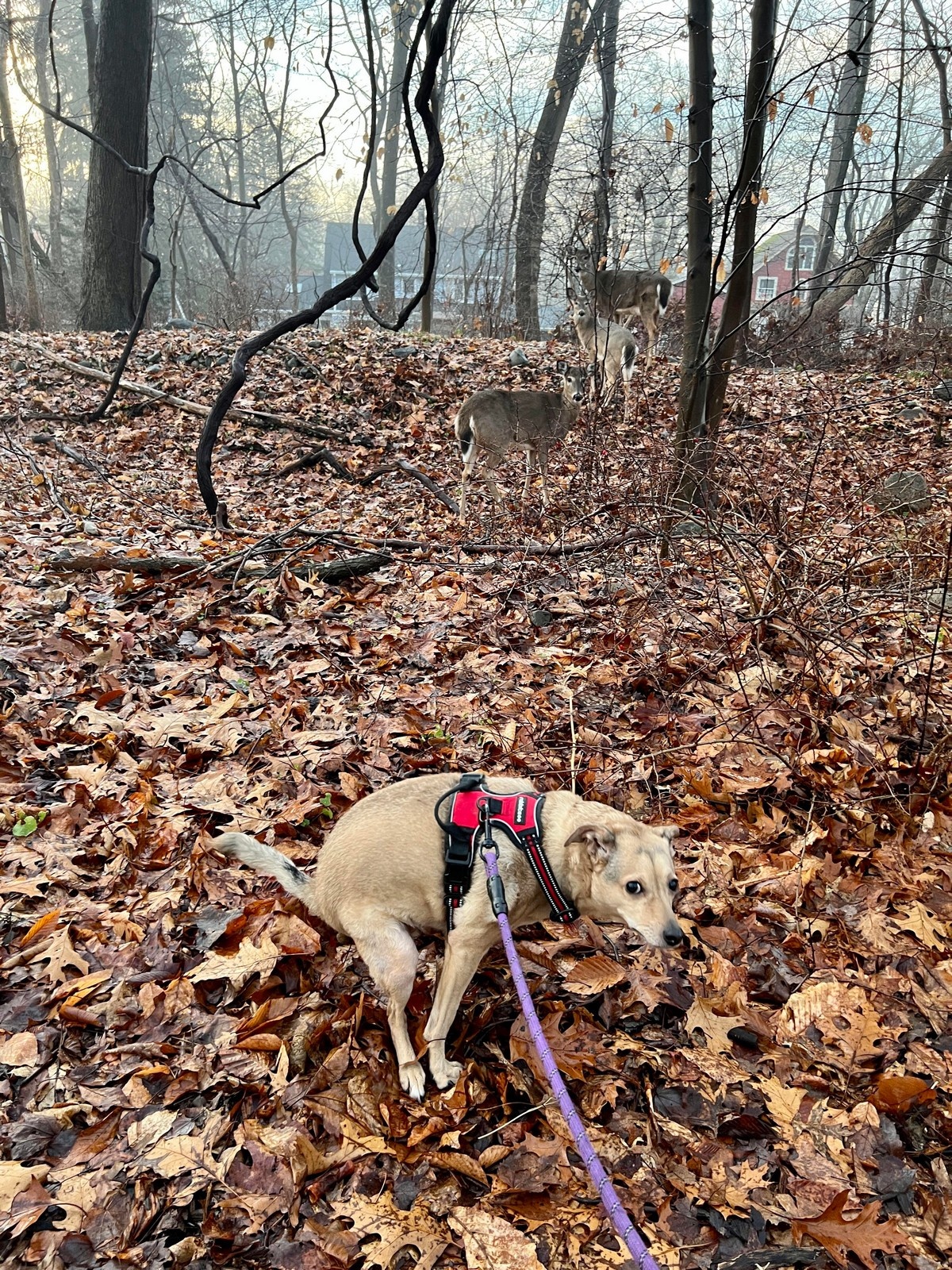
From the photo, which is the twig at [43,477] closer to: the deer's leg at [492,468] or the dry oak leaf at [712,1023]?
the deer's leg at [492,468]

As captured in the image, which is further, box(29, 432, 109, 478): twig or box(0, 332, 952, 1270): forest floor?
box(29, 432, 109, 478): twig

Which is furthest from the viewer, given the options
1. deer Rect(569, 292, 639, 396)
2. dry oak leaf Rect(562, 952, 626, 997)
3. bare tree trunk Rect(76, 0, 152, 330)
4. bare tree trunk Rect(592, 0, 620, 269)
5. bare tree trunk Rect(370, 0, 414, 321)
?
bare tree trunk Rect(370, 0, 414, 321)

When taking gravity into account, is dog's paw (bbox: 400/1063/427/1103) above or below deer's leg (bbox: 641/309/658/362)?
below

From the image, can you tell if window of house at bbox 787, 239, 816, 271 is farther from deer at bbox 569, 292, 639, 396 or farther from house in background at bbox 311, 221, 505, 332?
deer at bbox 569, 292, 639, 396

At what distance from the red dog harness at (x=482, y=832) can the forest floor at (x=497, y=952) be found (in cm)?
54

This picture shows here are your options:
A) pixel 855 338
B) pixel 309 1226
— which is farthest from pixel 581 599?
pixel 855 338

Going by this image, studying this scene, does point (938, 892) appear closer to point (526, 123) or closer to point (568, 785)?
point (568, 785)

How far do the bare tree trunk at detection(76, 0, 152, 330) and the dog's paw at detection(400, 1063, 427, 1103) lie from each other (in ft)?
57.6

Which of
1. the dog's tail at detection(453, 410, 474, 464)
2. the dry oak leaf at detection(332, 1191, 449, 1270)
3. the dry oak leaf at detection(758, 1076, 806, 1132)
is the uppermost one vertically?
the dog's tail at detection(453, 410, 474, 464)

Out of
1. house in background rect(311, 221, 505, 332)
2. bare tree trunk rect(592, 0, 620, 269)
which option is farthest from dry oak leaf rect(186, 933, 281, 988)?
bare tree trunk rect(592, 0, 620, 269)

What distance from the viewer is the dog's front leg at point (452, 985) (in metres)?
2.87

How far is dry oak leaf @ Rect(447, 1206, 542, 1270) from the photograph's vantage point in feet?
7.49

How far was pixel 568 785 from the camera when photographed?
4.25 metres

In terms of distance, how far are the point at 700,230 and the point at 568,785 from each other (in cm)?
632
